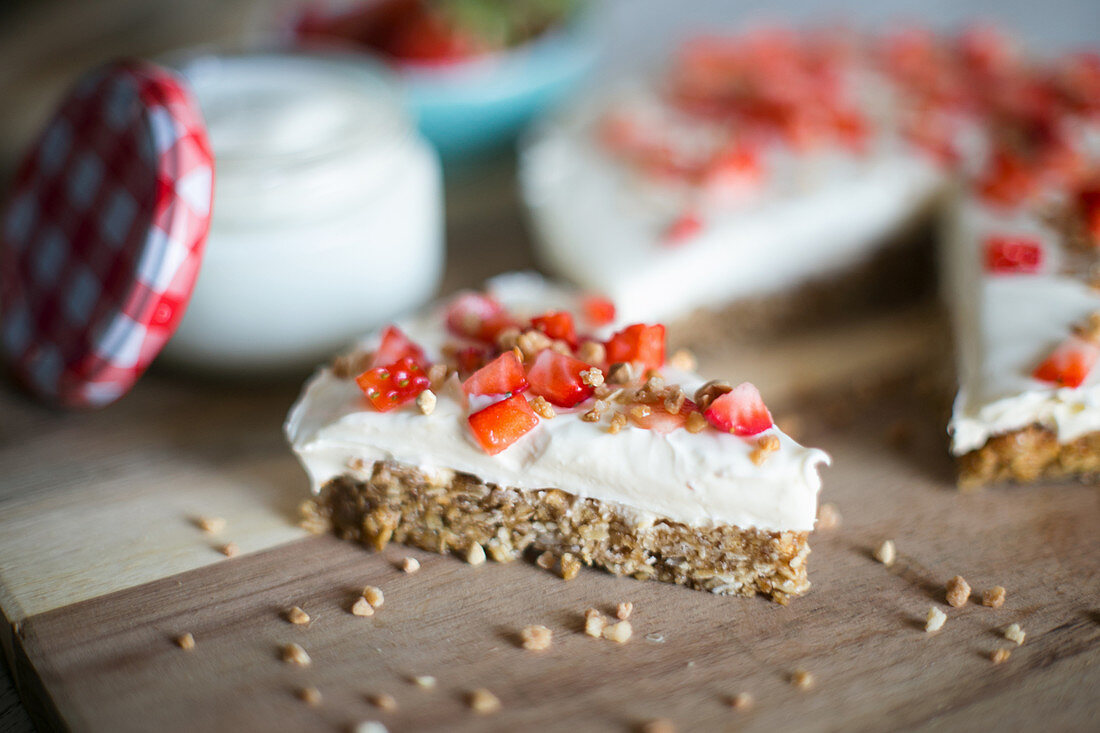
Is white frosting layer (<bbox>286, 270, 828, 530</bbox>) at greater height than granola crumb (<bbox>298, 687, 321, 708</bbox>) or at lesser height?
greater

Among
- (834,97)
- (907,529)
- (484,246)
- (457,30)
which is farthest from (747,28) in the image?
(907,529)

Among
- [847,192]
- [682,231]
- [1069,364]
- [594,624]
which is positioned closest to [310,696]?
[594,624]

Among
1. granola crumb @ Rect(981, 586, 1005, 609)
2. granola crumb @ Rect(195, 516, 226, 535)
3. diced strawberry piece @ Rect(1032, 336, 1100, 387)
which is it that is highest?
diced strawberry piece @ Rect(1032, 336, 1100, 387)

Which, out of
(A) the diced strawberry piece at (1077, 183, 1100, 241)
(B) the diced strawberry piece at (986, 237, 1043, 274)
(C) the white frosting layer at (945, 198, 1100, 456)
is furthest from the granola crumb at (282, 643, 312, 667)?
(A) the diced strawberry piece at (1077, 183, 1100, 241)

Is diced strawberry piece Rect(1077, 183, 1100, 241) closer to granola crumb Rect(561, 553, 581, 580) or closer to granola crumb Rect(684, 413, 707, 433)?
granola crumb Rect(684, 413, 707, 433)

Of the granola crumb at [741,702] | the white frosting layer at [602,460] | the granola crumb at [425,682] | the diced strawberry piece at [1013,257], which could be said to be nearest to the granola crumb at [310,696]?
the granola crumb at [425,682]

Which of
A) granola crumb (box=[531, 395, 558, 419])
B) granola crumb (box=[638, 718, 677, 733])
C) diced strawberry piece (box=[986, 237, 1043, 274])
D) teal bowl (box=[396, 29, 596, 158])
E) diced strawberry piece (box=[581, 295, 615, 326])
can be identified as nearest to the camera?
granola crumb (box=[638, 718, 677, 733])
